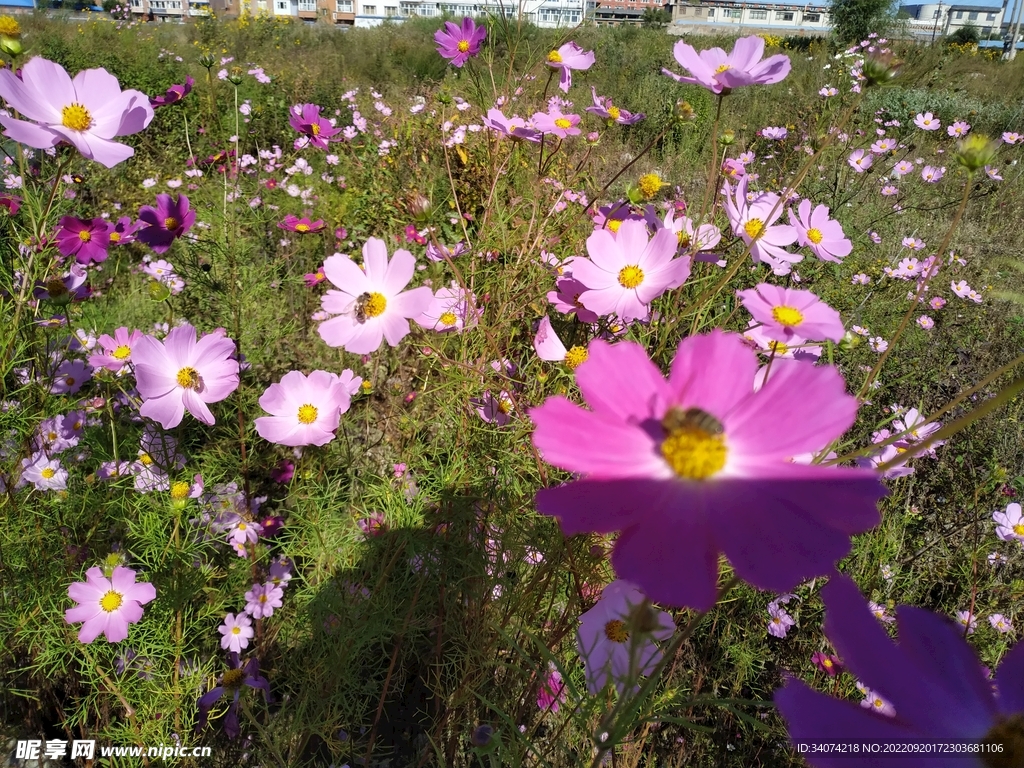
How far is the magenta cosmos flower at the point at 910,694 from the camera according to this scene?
27 cm

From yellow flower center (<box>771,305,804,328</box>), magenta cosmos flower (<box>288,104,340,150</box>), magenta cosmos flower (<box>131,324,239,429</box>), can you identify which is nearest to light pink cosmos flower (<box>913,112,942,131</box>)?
magenta cosmos flower (<box>288,104,340,150</box>)

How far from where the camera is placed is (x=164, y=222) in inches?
43.9

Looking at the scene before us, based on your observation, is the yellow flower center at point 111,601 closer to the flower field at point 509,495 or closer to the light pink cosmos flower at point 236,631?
the flower field at point 509,495

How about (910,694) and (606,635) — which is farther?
(606,635)

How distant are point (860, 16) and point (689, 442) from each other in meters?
12.9

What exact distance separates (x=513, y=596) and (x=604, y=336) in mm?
427

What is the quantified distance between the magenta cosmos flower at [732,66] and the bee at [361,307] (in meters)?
0.48

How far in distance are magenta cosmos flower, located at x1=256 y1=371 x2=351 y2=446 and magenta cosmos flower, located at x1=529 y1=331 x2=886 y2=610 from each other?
653mm

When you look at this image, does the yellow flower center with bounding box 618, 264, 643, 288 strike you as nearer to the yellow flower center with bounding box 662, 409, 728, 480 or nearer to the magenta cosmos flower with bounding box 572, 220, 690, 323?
the magenta cosmos flower with bounding box 572, 220, 690, 323

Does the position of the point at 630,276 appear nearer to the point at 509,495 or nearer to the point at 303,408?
the point at 509,495

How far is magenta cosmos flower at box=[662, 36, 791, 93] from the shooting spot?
0.72 meters

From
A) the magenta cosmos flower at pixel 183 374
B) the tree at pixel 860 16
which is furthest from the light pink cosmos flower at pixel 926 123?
the tree at pixel 860 16

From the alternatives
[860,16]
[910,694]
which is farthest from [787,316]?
[860,16]

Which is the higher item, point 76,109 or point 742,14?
point 742,14
